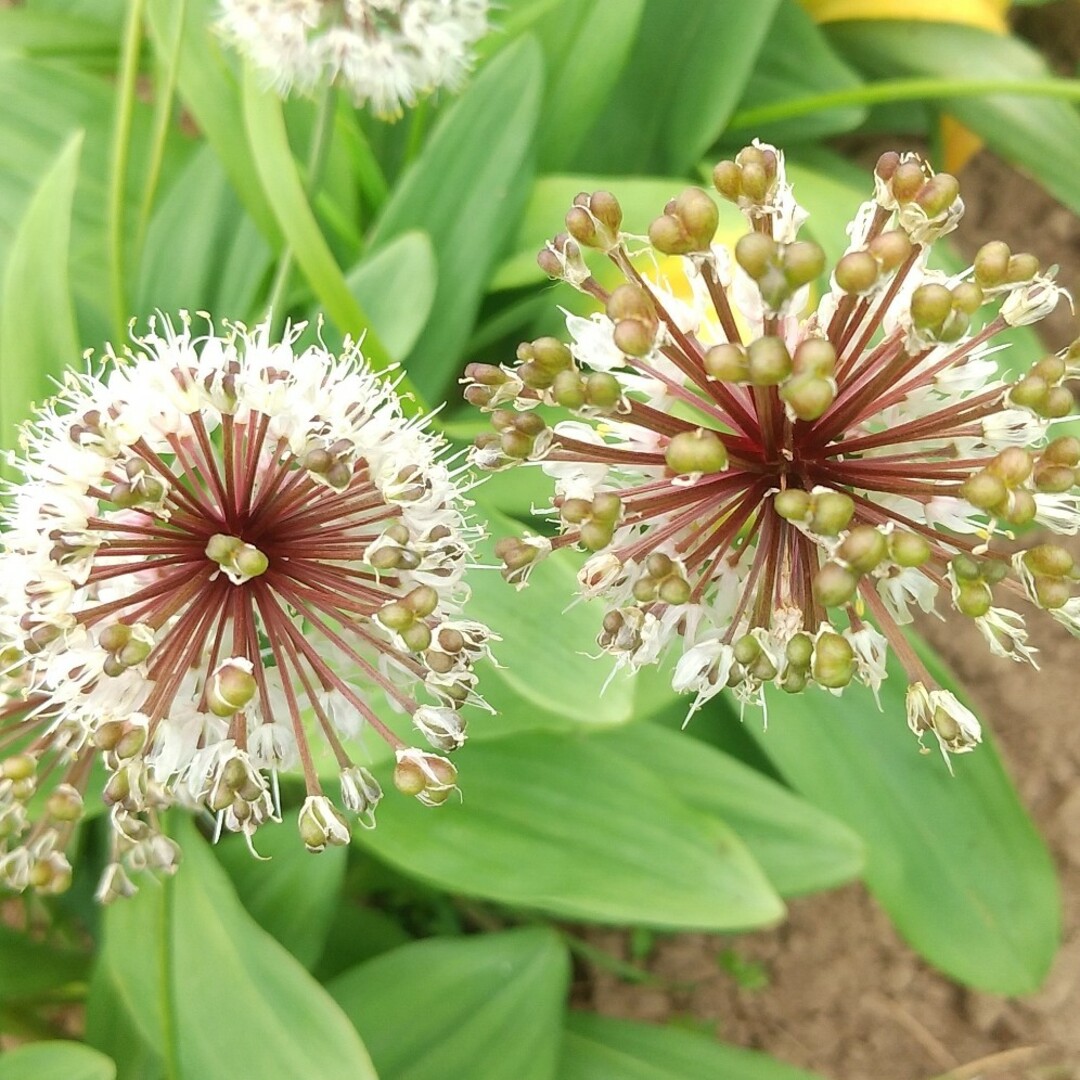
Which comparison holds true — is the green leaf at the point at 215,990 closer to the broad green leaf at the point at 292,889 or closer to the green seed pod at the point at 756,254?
the broad green leaf at the point at 292,889

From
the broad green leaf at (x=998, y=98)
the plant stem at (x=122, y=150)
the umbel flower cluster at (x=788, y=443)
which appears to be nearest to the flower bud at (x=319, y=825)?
the umbel flower cluster at (x=788, y=443)

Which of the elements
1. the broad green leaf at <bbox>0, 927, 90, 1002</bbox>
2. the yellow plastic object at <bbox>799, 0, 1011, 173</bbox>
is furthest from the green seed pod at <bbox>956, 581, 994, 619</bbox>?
the yellow plastic object at <bbox>799, 0, 1011, 173</bbox>

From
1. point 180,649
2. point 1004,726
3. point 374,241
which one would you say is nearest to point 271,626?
point 180,649

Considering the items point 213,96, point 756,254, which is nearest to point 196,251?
point 213,96

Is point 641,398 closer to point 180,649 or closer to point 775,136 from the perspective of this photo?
point 180,649

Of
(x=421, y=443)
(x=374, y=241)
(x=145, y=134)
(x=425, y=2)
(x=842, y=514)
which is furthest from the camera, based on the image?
(x=145, y=134)
